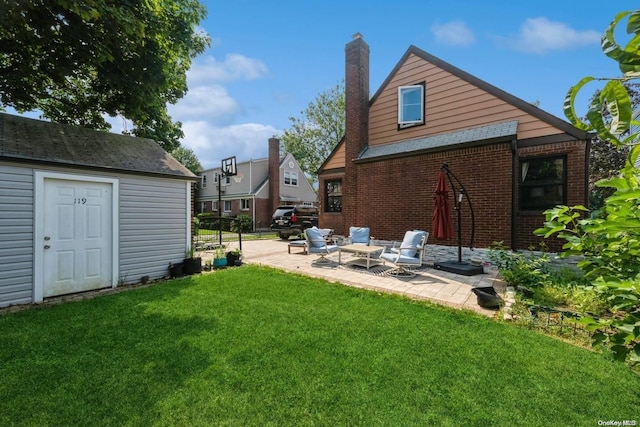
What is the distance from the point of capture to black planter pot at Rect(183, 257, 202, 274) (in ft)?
24.1

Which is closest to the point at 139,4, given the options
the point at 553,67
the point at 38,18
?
the point at 38,18

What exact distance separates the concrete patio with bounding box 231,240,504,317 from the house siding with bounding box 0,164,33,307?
4.93 meters

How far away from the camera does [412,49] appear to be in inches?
384

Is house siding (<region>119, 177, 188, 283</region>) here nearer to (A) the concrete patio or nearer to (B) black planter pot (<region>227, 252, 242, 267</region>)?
(B) black planter pot (<region>227, 252, 242, 267</region>)

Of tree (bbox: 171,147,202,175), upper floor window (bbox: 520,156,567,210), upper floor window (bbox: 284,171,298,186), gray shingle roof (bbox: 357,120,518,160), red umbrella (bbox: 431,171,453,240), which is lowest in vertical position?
red umbrella (bbox: 431,171,453,240)

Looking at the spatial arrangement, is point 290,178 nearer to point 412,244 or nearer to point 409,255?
point 412,244

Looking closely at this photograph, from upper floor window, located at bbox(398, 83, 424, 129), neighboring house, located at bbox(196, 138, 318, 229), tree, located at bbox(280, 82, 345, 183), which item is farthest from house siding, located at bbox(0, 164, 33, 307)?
tree, located at bbox(280, 82, 345, 183)

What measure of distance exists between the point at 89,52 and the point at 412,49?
30.2 ft

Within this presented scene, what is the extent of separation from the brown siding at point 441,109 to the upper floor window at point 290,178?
1576 centimetres

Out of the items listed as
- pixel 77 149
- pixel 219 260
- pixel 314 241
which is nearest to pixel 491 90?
pixel 314 241

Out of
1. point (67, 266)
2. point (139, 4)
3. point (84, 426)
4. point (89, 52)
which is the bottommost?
point (84, 426)

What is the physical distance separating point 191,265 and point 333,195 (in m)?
6.62

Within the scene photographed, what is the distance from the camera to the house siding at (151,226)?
252 inches

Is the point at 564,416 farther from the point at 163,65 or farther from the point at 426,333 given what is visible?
the point at 163,65
